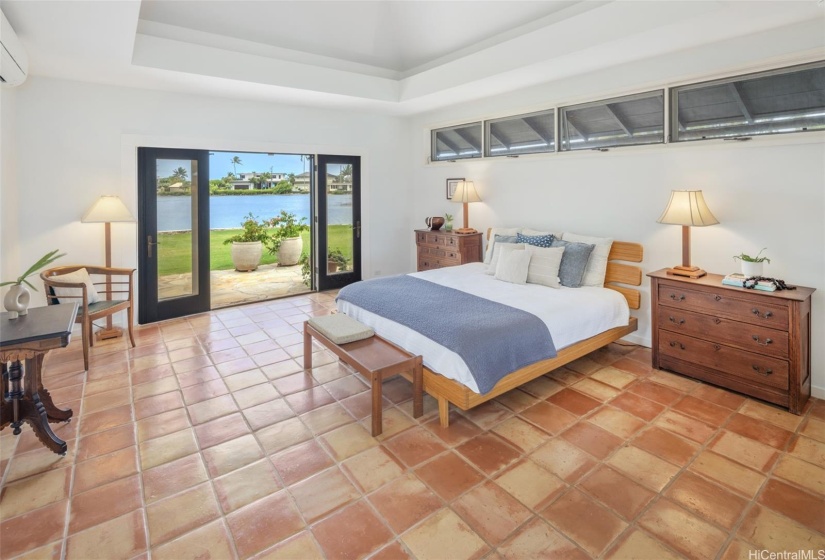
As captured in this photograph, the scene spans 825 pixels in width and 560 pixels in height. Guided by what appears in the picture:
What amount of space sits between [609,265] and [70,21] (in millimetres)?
4934

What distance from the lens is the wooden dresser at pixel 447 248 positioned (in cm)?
591

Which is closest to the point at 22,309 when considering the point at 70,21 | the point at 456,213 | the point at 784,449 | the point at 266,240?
the point at 70,21

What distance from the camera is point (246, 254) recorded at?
869 centimetres

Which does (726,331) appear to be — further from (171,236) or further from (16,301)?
(171,236)

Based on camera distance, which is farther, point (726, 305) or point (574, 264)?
point (574, 264)

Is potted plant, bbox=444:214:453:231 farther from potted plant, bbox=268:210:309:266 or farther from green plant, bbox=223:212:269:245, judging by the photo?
green plant, bbox=223:212:269:245

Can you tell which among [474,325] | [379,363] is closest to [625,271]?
[474,325]

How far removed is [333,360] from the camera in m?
3.99

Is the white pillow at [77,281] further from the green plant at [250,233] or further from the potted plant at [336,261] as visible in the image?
the green plant at [250,233]

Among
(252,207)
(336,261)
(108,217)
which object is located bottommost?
(336,261)

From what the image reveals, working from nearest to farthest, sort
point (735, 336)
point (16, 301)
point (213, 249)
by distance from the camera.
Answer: point (16, 301)
point (735, 336)
point (213, 249)

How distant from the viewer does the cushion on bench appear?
3.21m

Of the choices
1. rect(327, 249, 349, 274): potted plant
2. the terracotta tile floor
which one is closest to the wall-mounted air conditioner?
the terracotta tile floor

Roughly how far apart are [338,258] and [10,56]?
170 inches
